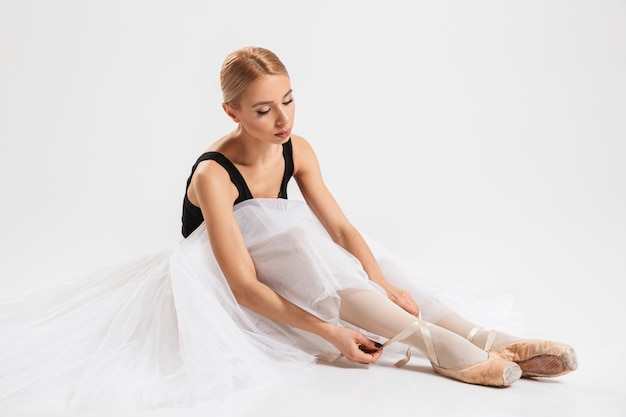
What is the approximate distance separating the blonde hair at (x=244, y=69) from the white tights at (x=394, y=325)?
78 cm

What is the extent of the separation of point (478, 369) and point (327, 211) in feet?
3.26

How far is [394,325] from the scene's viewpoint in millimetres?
2729

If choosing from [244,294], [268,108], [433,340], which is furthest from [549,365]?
[268,108]

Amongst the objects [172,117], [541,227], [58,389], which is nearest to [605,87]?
[541,227]

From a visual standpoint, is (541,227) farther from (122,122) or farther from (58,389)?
(58,389)

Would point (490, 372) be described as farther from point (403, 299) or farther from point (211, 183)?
point (211, 183)

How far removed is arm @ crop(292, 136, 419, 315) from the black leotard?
5 centimetres

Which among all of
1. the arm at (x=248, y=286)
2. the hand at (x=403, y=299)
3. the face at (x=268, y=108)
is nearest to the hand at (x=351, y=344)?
the arm at (x=248, y=286)

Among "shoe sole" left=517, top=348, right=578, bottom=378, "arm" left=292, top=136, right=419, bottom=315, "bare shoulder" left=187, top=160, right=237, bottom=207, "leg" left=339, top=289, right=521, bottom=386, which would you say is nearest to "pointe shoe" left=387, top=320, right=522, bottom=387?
"leg" left=339, top=289, right=521, bottom=386

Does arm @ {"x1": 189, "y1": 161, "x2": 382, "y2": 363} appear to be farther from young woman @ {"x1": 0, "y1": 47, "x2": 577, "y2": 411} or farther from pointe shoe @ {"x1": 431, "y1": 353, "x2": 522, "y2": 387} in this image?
pointe shoe @ {"x1": 431, "y1": 353, "x2": 522, "y2": 387}

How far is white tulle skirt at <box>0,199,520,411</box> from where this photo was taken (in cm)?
258

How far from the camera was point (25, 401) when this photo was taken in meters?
2.49

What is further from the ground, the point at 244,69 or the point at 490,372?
the point at 244,69

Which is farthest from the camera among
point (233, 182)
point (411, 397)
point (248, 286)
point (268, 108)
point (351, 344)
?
point (233, 182)
